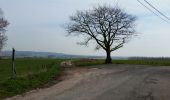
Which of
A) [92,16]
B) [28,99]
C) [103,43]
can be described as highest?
[92,16]

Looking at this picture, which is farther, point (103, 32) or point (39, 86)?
point (103, 32)

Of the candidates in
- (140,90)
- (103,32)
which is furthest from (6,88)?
(103,32)

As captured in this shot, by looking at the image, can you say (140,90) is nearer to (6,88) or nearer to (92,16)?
(6,88)

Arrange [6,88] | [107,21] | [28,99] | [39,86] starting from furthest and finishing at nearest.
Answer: [107,21], [39,86], [6,88], [28,99]

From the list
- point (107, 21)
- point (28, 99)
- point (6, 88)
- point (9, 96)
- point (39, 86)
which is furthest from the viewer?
point (107, 21)

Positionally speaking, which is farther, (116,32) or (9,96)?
(116,32)

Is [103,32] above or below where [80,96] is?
above

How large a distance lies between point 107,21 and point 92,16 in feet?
7.22

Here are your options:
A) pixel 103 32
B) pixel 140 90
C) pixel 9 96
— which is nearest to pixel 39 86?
pixel 9 96

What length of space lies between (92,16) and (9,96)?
36.7 meters

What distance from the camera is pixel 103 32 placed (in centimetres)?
5106

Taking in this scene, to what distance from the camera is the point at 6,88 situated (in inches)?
672

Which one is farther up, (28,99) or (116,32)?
(116,32)

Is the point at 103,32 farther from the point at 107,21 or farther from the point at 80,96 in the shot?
the point at 80,96
